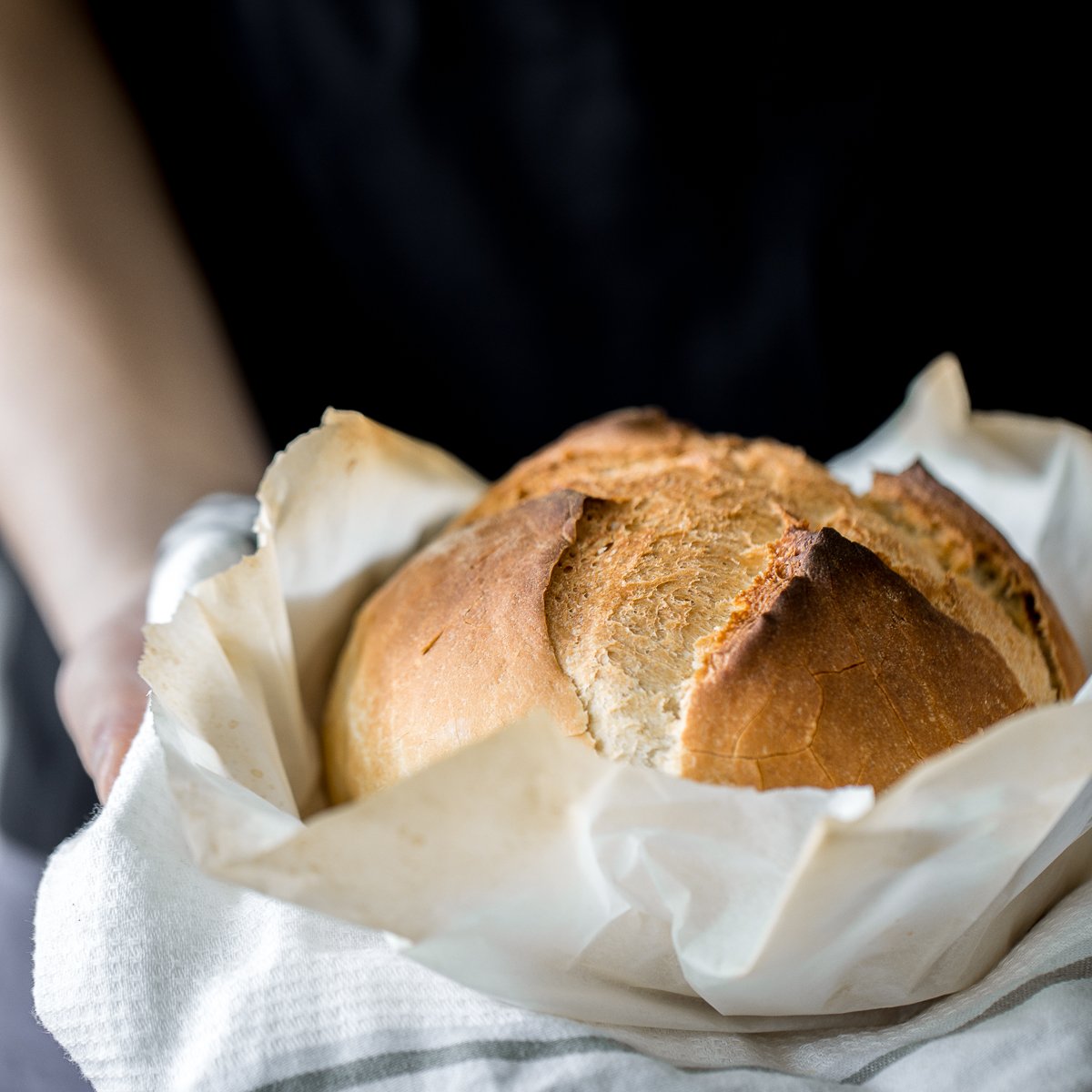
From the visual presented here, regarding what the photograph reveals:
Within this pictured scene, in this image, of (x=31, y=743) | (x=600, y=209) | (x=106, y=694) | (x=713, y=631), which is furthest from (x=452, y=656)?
(x=31, y=743)

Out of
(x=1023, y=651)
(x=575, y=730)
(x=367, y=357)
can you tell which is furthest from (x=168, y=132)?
(x=1023, y=651)

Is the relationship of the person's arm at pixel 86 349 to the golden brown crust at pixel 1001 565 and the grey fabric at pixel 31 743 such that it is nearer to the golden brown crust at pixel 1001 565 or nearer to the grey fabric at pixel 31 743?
the grey fabric at pixel 31 743

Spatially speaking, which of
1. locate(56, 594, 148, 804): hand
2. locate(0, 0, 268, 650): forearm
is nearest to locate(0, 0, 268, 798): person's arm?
locate(0, 0, 268, 650): forearm

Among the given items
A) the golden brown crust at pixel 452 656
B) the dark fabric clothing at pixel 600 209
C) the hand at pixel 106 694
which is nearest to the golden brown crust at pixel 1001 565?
the golden brown crust at pixel 452 656

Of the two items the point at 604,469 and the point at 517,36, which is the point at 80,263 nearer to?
the point at 517,36

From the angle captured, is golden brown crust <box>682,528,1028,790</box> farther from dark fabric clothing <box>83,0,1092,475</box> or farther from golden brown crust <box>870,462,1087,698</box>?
dark fabric clothing <box>83,0,1092,475</box>

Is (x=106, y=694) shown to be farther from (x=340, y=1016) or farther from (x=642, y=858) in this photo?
(x=642, y=858)
